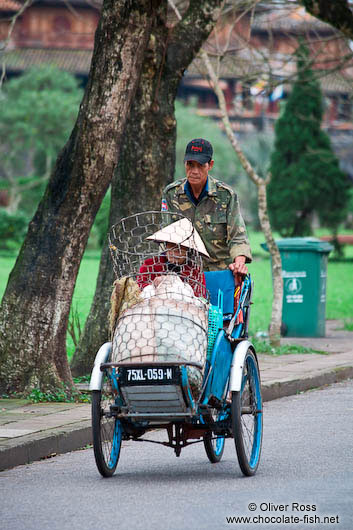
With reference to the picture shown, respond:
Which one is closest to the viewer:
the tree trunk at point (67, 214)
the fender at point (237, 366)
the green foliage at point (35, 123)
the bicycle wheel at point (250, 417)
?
the fender at point (237, 366)

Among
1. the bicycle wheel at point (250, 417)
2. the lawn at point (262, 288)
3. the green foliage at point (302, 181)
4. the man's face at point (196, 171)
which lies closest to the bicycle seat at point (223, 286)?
the bicycle wheel at point (250, 417)

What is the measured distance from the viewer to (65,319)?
32.2 ft

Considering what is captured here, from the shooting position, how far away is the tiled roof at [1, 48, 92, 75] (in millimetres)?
57719

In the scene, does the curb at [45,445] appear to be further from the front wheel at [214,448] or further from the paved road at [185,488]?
the front wheel at [214,448]

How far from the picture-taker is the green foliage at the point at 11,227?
45062 mm

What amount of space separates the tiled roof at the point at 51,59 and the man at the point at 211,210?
50.9 metres

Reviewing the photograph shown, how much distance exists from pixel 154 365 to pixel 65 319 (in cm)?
377

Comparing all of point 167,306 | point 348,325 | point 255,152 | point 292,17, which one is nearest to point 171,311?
point 167,306

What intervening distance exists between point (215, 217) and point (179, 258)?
62cm

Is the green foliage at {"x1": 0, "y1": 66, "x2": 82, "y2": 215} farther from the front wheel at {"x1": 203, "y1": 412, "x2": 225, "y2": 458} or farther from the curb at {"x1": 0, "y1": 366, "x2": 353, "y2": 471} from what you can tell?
the front wheel at {"x1": 203, "y1": 412, "x2": 225, "y2": 458}

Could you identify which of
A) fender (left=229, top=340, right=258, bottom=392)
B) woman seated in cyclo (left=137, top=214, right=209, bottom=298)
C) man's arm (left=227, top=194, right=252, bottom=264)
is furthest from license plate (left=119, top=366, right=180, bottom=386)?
man's arm (left=227, top=194, right=252, bottom=264)

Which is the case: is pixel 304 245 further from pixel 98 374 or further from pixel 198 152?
pixel 98 374

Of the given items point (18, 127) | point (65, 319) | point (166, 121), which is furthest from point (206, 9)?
point (18, 127)

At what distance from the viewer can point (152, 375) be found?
20.2 feet
